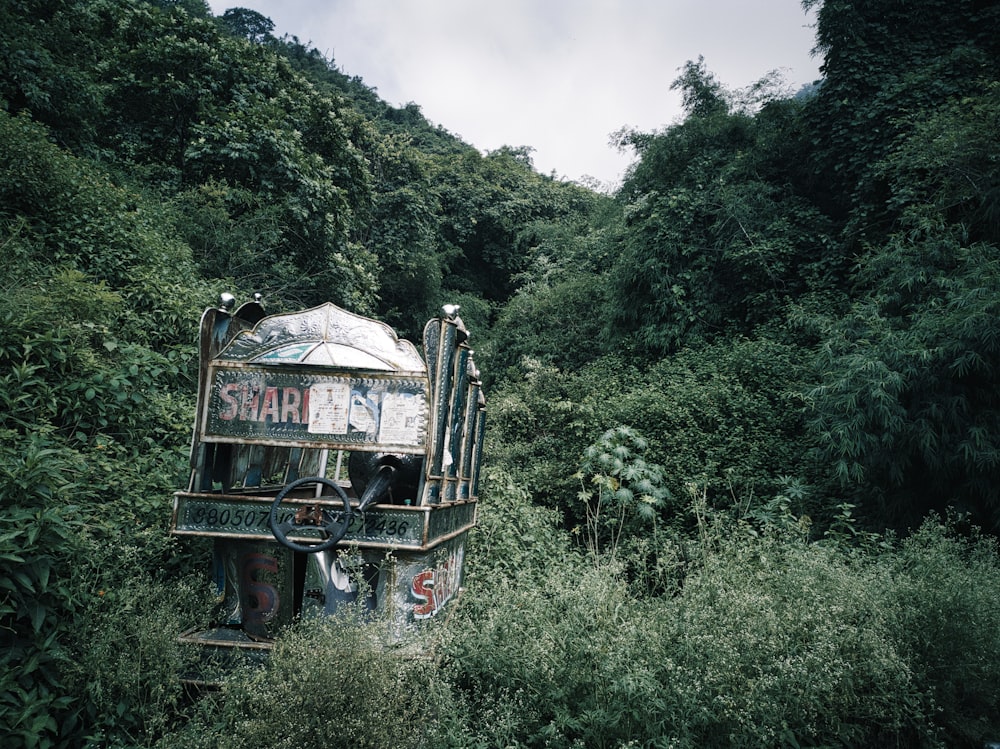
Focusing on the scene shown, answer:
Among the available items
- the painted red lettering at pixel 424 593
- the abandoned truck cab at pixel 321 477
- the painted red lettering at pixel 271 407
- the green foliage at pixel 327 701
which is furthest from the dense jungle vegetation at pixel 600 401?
the painted red lettering at pixel 271 407

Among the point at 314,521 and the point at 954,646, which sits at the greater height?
the point at 314,521

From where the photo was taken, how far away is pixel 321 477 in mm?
3717

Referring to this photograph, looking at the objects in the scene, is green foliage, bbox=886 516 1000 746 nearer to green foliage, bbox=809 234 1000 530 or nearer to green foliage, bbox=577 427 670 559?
green foliage, bbox=809 234 1000 530

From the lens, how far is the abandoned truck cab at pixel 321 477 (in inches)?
148

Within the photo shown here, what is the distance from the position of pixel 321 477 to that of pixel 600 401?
805 centimetres

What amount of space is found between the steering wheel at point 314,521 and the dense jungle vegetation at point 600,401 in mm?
531

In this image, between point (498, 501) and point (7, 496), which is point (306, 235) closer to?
point (498, 501)

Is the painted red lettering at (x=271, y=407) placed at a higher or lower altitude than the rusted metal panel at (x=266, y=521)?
higher

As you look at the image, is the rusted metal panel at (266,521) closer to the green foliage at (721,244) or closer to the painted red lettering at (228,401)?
the painted red lettering at (228,401)

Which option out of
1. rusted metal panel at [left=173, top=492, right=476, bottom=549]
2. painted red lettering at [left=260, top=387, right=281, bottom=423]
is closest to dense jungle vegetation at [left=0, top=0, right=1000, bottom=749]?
rusted metal panel at [left=173, top=492, right=476, bottom=549]

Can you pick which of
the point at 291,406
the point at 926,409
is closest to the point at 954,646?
the point at 926,409

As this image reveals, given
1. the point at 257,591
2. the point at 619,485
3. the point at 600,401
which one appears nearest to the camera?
the point at 257,591

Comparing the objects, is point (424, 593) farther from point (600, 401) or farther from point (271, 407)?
point (600, 401)

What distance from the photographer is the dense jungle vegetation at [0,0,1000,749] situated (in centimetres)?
313
